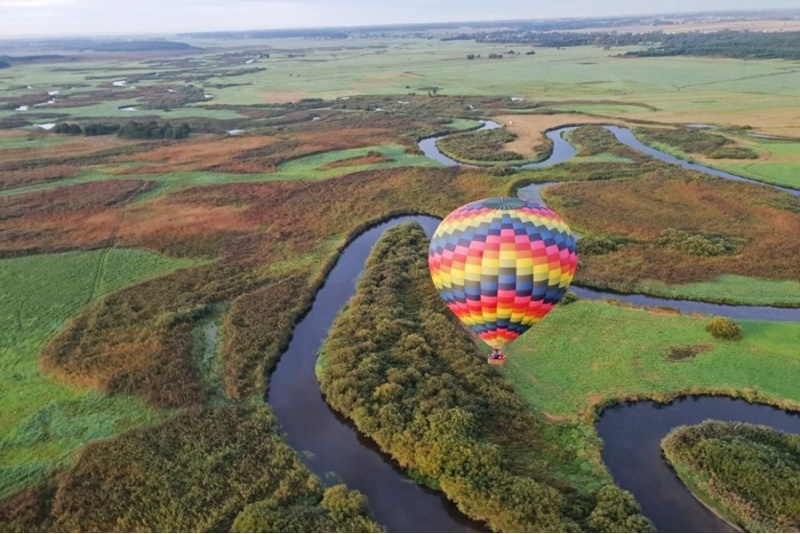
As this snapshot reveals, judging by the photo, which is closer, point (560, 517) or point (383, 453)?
point (560, 517)

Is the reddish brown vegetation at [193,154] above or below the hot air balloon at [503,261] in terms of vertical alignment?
below

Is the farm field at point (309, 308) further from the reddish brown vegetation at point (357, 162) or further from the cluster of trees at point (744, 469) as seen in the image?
the cluster of trees at point (744, 469)

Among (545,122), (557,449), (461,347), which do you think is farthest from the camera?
(545,122)

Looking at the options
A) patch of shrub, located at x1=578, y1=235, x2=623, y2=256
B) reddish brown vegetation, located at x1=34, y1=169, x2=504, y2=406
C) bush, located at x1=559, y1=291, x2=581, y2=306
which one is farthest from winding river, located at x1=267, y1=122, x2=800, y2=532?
patch of shrub, located at x1=578, y1=235, x2=623, y2=256

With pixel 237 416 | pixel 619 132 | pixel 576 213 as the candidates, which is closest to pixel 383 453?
pixel 237 416

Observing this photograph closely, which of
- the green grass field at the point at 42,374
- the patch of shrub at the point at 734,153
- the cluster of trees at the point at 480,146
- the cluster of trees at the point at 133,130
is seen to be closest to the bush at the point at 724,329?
the green grass field at the point at 42,374

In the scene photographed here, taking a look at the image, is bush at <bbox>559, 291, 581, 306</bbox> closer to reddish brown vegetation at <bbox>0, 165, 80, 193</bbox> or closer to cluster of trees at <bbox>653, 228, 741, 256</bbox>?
cluster of trees at <bbox>653, 228, 741, 256</bbox>

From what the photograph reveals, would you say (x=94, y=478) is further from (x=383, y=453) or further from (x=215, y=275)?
(x=215, y=275)
